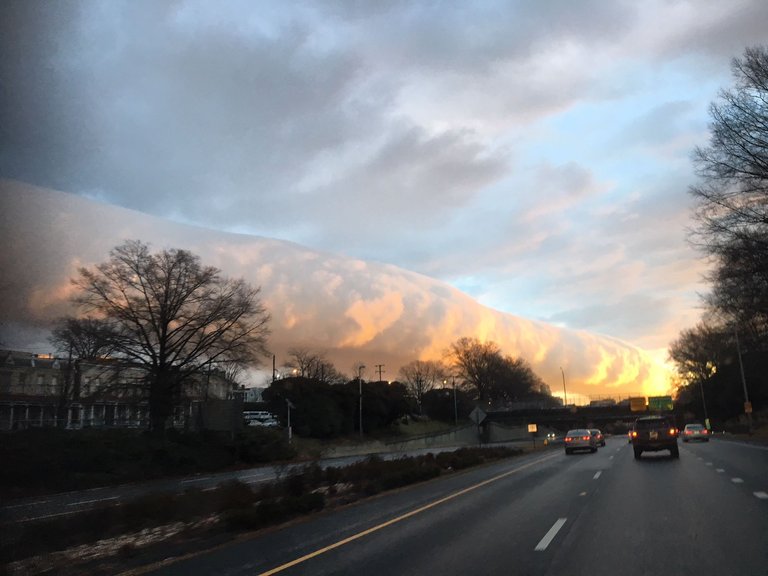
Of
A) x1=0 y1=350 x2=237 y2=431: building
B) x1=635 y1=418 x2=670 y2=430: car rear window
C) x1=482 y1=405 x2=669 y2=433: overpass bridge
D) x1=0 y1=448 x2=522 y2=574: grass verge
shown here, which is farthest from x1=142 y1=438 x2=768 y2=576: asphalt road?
x1=482 y1=405 x2=669 y2=433: overpass bridge

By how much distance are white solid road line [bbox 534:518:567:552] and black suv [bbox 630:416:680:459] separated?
2114 cm

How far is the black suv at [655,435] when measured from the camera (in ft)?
103

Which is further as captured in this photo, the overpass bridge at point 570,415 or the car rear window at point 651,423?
the overpass bridge at point 570,415

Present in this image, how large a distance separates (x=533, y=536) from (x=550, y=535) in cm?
29

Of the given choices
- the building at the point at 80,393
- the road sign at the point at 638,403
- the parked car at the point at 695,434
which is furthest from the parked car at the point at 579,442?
the road sign at the point at 638,403

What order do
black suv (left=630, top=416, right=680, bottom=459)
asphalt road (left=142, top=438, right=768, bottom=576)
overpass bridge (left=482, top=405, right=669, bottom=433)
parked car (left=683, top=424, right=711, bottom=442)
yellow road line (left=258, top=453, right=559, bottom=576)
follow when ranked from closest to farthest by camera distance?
asphalt road (left=142, top=438, right=768, bottom=576) < yellow road line (left=258, top=453, right=559, bottom=576) < black suv (left=630, top=416, right=680, bottom=459) < parked car (left=683, top=424, right=711, bottom=442) < overpass bridge (left=482, top=405, right=669, bottom=433)

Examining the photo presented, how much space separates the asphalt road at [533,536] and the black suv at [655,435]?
1225cm

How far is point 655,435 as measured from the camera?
31.5 metres

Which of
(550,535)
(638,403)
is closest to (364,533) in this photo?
(550,535)

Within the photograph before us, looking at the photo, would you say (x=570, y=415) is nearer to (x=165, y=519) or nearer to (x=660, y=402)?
(x=660, y=402)

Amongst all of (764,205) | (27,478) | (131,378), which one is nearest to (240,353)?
(131,378)

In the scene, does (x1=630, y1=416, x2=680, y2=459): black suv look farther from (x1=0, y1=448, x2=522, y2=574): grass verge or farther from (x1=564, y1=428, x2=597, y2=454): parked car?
(x1=0, y1=448, x2=522, y2=574): grass verge

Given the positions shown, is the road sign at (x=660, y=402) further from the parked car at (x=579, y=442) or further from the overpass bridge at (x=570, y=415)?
the parked car at (x=579, y=442)

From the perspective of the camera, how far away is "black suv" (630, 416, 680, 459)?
103ft
